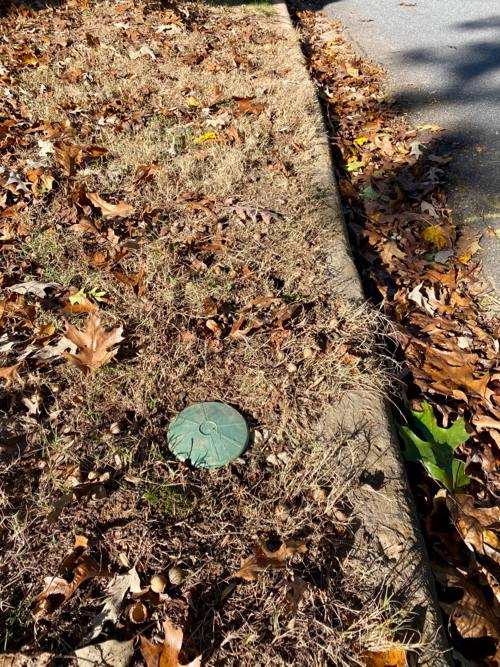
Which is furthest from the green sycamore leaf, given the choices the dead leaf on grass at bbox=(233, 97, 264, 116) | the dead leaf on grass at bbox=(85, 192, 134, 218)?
the dead leaf on grass at bbox=(233, 97, 264, 116)

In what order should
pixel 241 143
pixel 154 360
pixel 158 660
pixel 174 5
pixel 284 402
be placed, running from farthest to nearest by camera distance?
1. pixel 174 5
2. pixel 241 143
3. pixel 154 360
4. pixel 284 402
5. pixel 158 660

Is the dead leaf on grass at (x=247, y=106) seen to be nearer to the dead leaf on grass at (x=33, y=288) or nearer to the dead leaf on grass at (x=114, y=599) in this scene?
the dead leaf on grass at (x=33, y=288)

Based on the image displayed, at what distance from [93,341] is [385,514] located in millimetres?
1504

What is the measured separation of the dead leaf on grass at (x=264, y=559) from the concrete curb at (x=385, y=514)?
21 cm

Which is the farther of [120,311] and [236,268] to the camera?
[236,268]

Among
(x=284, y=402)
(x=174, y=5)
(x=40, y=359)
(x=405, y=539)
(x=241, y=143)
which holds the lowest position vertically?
(x=405, y=539)

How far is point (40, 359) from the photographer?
2.21 metres

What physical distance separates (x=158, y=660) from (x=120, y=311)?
1580mm

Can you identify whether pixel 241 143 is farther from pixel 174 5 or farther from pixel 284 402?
pixel 174 5

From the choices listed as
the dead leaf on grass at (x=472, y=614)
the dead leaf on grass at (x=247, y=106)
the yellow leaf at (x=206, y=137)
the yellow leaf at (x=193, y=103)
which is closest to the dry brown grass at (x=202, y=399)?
the yellow leaf at (x=206, y=137)

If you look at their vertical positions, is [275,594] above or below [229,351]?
below

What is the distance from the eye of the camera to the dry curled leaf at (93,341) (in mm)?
2180

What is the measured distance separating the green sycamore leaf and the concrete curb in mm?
122

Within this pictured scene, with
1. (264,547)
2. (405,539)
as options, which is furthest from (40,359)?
(405,539)
